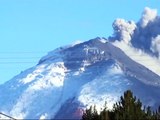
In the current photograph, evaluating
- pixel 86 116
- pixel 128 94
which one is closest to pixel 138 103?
pixel 128 94

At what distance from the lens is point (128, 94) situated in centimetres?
5403

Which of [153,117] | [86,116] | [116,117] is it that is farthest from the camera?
[86,116]

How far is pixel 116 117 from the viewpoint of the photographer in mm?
51156

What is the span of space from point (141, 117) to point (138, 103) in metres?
1.91

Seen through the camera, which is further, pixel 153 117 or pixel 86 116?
pixel 86 116

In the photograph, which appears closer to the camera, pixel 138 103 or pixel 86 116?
pixel 138 103

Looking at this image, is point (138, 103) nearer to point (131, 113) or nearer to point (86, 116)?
point (131, 113)

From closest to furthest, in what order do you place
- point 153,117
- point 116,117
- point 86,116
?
point 116,117 < point 153,117 < point 86,116

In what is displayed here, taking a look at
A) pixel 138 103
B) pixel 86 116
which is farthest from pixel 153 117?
pixel 86 116

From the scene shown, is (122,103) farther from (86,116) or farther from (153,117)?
(86,116)

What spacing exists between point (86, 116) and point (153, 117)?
962 cm

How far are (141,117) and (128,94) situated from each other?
241 centimetres

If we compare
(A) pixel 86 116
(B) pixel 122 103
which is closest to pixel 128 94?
(B) pixel 122 103

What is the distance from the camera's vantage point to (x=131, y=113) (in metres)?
52.0
